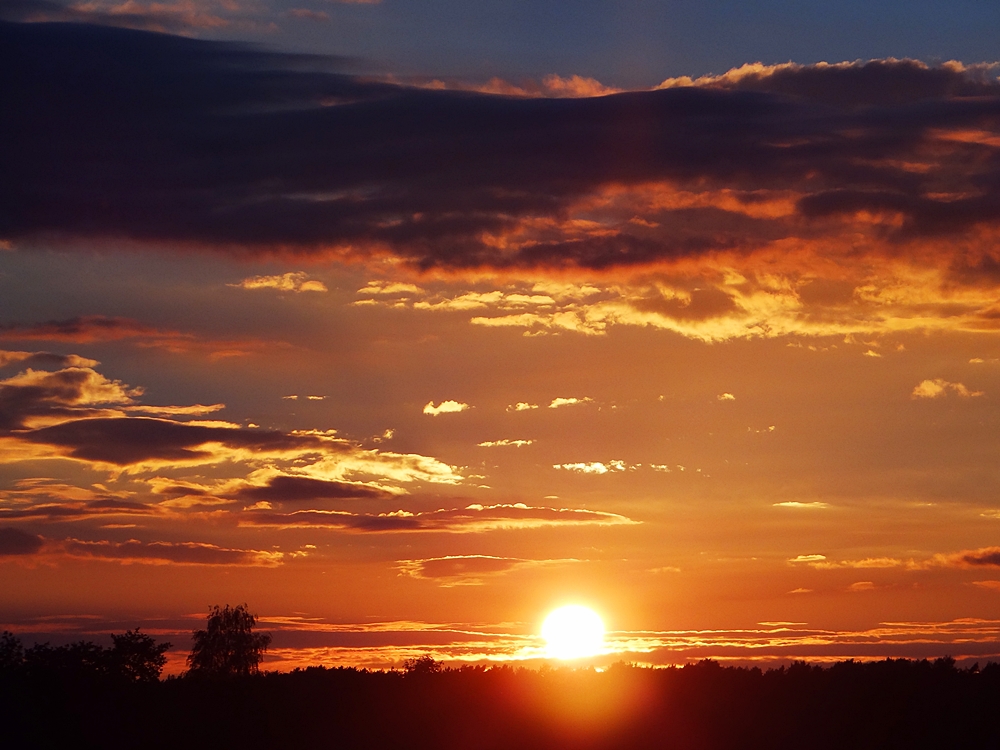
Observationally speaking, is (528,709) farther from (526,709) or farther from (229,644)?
(229,644)

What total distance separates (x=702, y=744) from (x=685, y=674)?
2447mm

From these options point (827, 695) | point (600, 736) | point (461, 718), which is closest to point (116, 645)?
point (461, 718)

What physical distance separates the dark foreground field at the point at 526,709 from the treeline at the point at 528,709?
0.13ft

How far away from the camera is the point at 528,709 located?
3738 cm

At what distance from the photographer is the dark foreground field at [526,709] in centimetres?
3127

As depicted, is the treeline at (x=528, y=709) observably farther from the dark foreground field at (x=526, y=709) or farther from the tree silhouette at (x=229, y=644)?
the tree silhouette at (x=229, y=644)

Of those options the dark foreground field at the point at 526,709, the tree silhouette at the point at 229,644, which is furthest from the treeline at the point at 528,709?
the tree silhouette at the point at 229,644

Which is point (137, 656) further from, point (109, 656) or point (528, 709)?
point (528, 709)

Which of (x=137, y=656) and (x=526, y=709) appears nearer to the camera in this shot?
(x=526, y=709)

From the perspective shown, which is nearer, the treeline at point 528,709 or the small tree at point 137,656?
the treeline at point 528,709

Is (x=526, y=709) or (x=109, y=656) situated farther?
(x=109, y=656)

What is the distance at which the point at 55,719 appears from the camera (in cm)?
4078

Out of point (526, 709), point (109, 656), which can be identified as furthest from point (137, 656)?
point (526, 709)

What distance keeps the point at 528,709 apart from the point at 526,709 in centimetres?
9
